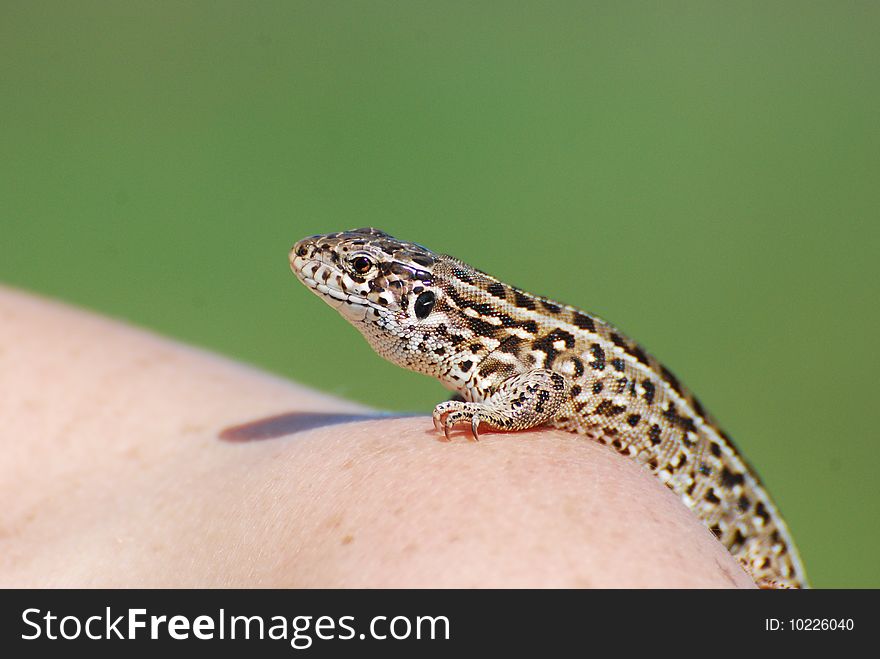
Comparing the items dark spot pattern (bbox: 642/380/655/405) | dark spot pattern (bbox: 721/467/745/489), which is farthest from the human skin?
dark spot pattern (bbox: 721/467/745/489)

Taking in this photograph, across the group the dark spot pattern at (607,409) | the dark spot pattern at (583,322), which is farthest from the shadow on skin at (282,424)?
the dark spot pattern at (583,322)

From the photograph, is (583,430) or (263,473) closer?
(263,473)

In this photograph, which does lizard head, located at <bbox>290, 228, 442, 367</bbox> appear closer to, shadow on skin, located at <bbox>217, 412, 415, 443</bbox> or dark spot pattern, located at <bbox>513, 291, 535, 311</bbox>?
dark spot pattern, located at <bbox>513, 291, 535, 311</bbox>

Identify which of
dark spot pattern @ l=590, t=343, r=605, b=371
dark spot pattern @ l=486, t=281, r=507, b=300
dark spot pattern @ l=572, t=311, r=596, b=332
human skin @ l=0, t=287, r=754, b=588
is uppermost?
dark spot pattern @ l=486, t=281, r=507, b=300

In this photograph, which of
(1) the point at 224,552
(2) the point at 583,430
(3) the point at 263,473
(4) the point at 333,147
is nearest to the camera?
(1) the point at 224,552

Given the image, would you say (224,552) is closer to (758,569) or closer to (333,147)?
(758,569)

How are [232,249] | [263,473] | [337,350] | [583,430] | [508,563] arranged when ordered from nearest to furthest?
[508,563]
[263,473]
[583,430]
[337,350]
[232,249]

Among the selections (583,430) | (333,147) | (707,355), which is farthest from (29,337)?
(333,147)
